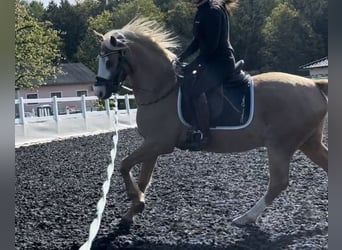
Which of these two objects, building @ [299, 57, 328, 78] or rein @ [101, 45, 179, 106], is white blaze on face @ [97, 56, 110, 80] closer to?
rein @ [101, 45, 179, 106]

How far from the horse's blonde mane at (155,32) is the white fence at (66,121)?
1.04 feet

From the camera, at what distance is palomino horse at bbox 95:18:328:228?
2.62 metres

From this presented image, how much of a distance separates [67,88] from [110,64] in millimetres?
240

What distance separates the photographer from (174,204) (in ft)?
9.65

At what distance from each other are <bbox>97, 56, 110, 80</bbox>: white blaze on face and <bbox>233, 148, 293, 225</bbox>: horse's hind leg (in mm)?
865

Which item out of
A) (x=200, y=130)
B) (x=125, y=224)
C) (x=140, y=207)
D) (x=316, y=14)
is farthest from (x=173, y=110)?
(x=316, y=14)

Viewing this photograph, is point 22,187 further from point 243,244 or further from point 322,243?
point 322,243

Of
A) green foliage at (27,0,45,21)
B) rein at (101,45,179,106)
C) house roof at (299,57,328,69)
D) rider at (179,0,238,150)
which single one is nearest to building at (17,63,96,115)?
rein at (101,45,179,106)

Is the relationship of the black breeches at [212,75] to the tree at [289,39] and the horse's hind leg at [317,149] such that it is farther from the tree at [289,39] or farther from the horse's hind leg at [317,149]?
the horse's hind leg at [317,149]

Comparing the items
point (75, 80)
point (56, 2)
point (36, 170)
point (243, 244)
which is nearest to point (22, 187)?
point (36, 170)

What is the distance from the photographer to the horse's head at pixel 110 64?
8.35 ft

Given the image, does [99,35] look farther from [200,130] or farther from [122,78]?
[200,130]

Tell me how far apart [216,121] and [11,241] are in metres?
1.32

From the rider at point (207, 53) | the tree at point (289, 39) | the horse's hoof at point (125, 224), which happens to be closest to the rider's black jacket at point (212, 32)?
the rider at point (207, 53)
